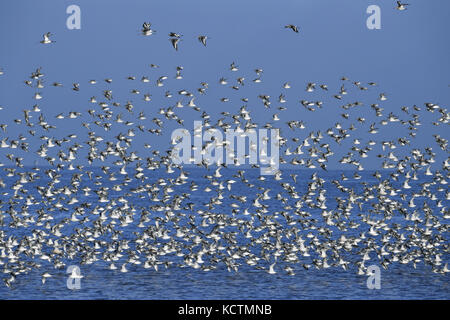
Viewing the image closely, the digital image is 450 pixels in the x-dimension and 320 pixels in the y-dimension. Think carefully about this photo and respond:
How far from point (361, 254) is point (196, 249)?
39.8 ft

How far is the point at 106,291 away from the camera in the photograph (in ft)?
154

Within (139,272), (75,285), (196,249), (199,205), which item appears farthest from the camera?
(199,205)

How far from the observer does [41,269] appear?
51.8 meters

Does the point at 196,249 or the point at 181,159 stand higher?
the point at 181,159

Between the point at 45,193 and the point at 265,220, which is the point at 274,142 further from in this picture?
the point at 45,193

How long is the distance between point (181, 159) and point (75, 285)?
11.1m
